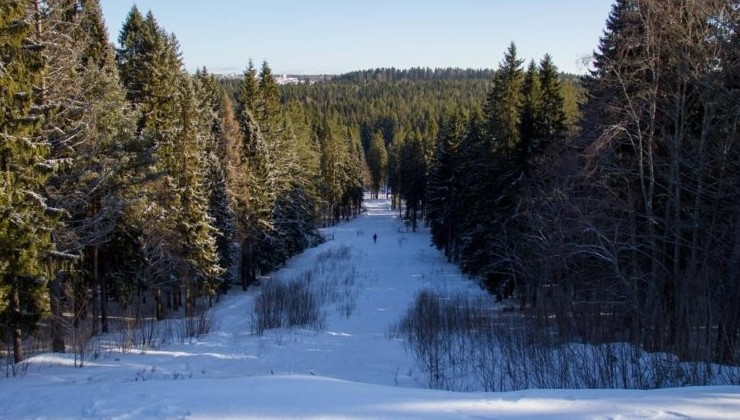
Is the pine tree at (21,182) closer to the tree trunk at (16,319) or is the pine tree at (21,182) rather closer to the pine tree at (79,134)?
the tree trunk at (16,319)

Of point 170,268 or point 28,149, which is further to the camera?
point 170,268

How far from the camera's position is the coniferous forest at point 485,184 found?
1099 cm

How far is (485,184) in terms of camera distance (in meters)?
28.8

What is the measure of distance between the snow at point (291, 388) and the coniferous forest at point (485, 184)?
278cm

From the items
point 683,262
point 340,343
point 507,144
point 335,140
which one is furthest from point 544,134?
point 335,140

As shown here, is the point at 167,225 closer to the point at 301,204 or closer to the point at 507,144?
the point at 507,144

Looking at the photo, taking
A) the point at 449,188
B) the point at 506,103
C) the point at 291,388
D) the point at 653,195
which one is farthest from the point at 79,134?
the point at 449,188

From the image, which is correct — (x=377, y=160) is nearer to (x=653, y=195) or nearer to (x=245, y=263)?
(x=245, y=263)

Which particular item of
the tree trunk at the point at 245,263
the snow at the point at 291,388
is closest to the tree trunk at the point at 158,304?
the snow at the point at 291,388

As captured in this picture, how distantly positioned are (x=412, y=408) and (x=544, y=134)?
20347 millimetres

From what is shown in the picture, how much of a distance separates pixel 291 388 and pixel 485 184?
2423 cm

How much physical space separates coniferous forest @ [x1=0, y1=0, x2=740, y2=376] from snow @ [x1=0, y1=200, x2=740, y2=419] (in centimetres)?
278

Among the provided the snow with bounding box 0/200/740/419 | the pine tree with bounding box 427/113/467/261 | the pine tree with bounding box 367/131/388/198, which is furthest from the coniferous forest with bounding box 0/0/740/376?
the pine tree with bounding box 367/131/388/198

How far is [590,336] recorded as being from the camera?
34.3 ft
